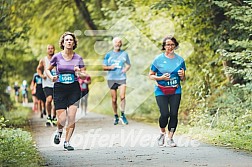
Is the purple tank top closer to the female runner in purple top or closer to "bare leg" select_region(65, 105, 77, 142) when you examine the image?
the female runner in purple top

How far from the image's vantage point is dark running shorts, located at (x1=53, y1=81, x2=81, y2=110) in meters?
11.0

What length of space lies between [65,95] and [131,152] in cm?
178

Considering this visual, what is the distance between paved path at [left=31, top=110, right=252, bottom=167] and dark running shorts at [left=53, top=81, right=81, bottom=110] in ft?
2.63

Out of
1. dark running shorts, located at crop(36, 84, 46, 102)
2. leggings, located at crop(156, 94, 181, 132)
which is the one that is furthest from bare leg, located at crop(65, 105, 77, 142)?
dark running shorts, located at crop(36, 84, 46, 102)

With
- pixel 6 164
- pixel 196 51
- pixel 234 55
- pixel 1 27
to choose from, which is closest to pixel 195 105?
pixel 196 51

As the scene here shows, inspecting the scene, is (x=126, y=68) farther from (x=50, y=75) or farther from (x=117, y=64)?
(x=50, y=75)

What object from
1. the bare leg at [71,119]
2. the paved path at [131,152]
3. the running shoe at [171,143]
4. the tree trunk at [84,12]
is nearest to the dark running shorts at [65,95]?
the bare leg at [71,119]

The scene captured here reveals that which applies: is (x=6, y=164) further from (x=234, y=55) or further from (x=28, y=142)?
(x=234, y=55)

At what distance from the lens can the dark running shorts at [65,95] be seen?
1102cm

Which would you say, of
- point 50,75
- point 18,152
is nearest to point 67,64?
point 50,75

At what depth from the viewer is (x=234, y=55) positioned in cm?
1245

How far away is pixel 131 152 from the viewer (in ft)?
33.0

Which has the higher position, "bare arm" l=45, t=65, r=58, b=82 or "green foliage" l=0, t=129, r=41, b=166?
"bare arm" l=45, t=65, r=58, b=82

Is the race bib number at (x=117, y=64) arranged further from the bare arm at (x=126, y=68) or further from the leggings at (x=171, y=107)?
the leggings at (x=171, y=107)
